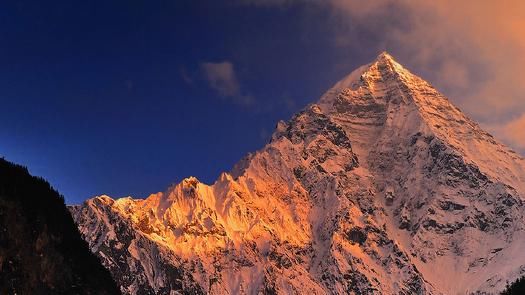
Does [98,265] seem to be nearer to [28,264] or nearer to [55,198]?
[55,198]

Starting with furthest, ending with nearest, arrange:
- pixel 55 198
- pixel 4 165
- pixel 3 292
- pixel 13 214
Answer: pixel 55 198
pixel 4 165
pixel 13 214
pixel 3 292

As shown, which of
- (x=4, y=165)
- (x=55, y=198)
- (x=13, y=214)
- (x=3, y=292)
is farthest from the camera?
(x=55, y=198)

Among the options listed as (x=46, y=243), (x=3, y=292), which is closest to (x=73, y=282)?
(x=46, y=243)

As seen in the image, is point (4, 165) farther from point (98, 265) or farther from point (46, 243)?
point (98, 265)

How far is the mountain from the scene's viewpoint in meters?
121

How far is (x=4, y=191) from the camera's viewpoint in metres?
127

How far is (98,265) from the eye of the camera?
5787 inches

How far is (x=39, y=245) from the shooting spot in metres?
127

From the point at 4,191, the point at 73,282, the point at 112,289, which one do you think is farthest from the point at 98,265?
the point at 4,191

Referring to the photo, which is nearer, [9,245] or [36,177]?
[9,245]

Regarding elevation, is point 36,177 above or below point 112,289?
above

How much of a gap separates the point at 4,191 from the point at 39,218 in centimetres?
687

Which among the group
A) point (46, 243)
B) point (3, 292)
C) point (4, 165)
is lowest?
point (3, 292)

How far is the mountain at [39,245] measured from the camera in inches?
4769
